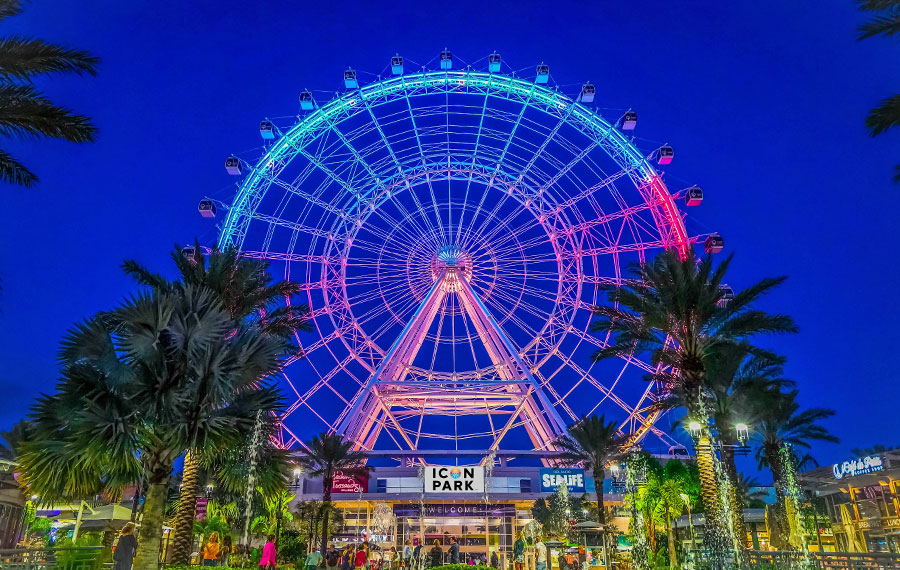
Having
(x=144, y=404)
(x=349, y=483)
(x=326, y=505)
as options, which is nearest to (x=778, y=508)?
(x=326, y=505)

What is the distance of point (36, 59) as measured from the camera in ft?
40.5

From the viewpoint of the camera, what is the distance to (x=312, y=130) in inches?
1347

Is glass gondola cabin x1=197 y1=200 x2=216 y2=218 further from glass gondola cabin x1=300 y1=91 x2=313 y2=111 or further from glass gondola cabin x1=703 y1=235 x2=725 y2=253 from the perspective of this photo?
glass gondola cabin x1=703 y1=235 x2=725 y2=253

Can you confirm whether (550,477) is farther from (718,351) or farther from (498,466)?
(718,351)

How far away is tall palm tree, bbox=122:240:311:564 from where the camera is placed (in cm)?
1559

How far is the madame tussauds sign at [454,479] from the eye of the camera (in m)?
15.0

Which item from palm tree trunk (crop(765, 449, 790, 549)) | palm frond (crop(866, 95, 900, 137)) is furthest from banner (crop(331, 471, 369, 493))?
palm frond (crop(866, 95, 900, 137))

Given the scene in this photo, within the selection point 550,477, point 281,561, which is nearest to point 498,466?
point 550,477

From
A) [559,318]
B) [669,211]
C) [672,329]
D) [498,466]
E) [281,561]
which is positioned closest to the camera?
[672,329]

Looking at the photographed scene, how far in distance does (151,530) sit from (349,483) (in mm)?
26738

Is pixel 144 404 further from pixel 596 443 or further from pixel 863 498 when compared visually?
pixel 863 498

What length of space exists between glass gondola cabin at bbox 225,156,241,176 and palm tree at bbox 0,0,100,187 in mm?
18341

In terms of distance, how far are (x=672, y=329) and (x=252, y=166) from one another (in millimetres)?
23387

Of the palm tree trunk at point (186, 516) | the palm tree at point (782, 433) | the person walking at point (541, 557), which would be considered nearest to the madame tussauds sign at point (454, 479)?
the palm tree trunk at point (186, 516)
